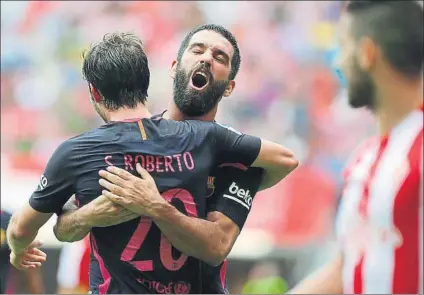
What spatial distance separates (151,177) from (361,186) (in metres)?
0.67

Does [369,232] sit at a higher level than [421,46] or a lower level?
lower

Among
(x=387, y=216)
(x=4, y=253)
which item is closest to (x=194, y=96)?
(x=387, y=216)

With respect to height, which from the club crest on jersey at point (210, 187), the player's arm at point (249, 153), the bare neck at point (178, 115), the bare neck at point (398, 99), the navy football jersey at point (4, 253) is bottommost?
the navy football jersey at point (4, 253)

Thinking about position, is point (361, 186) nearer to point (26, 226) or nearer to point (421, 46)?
point (421, 46)

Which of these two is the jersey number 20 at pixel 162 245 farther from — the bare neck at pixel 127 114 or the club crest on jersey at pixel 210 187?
the bare neck at pixel 127 114

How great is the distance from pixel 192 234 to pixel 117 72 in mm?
573

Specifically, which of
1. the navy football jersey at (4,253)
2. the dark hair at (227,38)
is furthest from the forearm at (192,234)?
the navy football jersey at (4,253)

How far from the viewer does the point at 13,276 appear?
16.0 ft

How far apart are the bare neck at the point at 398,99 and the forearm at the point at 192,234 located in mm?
688

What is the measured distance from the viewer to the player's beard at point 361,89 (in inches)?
89.7

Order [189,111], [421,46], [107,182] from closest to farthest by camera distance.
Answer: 1. [421,46]
2. [107,182]
3. [189,111]

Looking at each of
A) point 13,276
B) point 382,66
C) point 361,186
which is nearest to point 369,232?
point 361,186

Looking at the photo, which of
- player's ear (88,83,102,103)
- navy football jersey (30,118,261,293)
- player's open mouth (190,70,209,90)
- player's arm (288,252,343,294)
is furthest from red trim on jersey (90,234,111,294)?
player's open mouth (190,70,209,90)

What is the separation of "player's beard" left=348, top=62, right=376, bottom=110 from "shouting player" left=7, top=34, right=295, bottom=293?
1.70 ft
